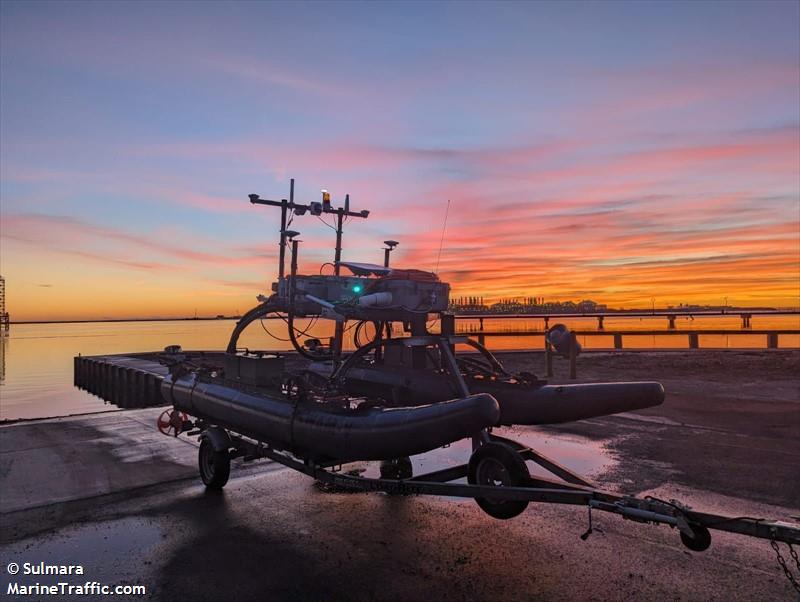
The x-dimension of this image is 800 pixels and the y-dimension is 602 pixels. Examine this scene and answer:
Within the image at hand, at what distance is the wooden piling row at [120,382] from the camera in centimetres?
2152

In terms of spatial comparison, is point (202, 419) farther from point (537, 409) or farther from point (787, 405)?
point (787, 405)

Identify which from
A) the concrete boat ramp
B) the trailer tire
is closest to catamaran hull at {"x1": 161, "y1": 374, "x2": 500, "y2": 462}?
the trailer tire

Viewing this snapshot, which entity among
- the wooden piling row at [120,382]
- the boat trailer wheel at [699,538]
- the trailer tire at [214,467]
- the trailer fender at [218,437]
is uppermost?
the boat trailer wheel at [699,538]

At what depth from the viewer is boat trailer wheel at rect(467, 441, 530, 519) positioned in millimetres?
5066

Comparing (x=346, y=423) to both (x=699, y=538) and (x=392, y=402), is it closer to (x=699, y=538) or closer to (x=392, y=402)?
(x=392, y=402)

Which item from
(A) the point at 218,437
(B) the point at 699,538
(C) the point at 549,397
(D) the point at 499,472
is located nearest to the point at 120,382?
(A) the point at 218,437

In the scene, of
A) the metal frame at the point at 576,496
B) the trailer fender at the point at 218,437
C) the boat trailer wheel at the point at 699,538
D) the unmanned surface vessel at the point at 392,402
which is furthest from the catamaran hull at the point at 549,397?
the boat trailer wheel at the point at 699,538

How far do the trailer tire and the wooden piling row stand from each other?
1092 centimetres

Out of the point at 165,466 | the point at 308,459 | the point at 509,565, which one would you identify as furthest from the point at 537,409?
the point at 165,466

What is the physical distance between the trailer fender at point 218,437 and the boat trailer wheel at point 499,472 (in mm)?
4286

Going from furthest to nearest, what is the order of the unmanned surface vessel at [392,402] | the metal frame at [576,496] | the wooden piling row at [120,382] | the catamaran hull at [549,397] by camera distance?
the wooden piling row at [120,382] → the catamaran hull at [549,397] → the unmanned surface vessel at [392,402] → the metal frame at [576,496]

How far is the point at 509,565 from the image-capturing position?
5.50m

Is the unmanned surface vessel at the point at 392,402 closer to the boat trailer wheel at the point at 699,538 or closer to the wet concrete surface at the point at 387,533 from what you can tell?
the boat trailer wheel at the point at 699,538

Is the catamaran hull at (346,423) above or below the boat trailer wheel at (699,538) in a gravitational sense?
above
